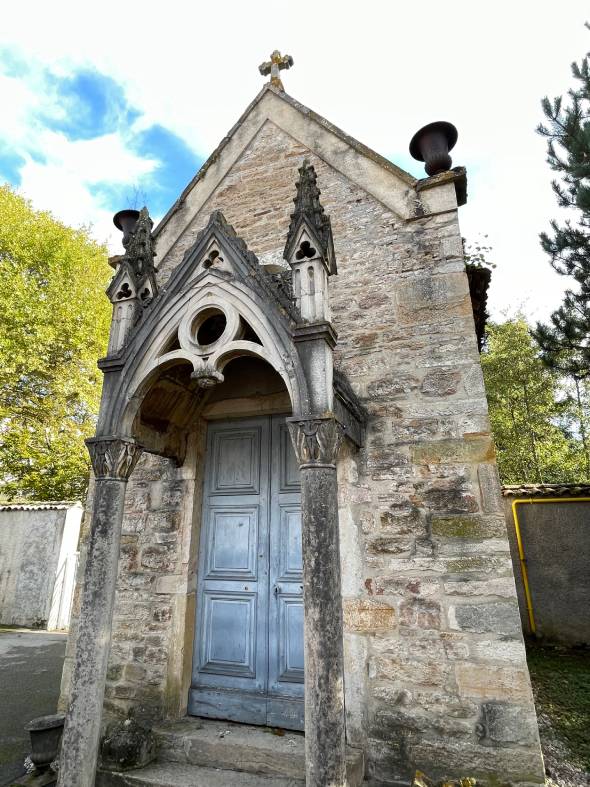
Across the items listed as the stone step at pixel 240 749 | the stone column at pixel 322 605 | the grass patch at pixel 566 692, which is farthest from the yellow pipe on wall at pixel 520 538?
the stone column at pixel 322 605

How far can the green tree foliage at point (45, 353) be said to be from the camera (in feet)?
36.1

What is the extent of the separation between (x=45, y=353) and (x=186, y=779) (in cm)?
1109

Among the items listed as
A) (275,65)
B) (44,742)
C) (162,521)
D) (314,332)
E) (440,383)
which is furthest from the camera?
(275,65)

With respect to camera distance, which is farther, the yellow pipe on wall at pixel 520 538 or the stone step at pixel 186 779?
the yellow pipe on wall at pixel 520 538

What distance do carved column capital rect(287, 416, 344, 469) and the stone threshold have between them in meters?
2.03

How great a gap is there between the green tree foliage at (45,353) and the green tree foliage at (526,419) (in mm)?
12589

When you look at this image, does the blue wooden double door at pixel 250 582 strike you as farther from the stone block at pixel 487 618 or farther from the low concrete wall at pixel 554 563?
the low concrete wall at pixel 554 563

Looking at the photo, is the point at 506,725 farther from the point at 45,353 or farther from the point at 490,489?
the point at 45,353

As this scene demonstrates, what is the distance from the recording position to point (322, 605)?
2518 mm

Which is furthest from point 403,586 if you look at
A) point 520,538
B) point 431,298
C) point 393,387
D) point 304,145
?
point 520,538

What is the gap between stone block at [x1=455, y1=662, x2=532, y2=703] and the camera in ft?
9.74

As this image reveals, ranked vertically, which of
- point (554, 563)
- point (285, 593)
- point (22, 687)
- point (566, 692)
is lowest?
point (22, 687)

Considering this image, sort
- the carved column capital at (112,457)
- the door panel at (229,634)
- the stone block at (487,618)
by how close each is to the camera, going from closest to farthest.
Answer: the stone block at (487,618), the carved column capital at (112,457), the door panel at (229,634)

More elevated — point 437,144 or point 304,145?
point 304,145
